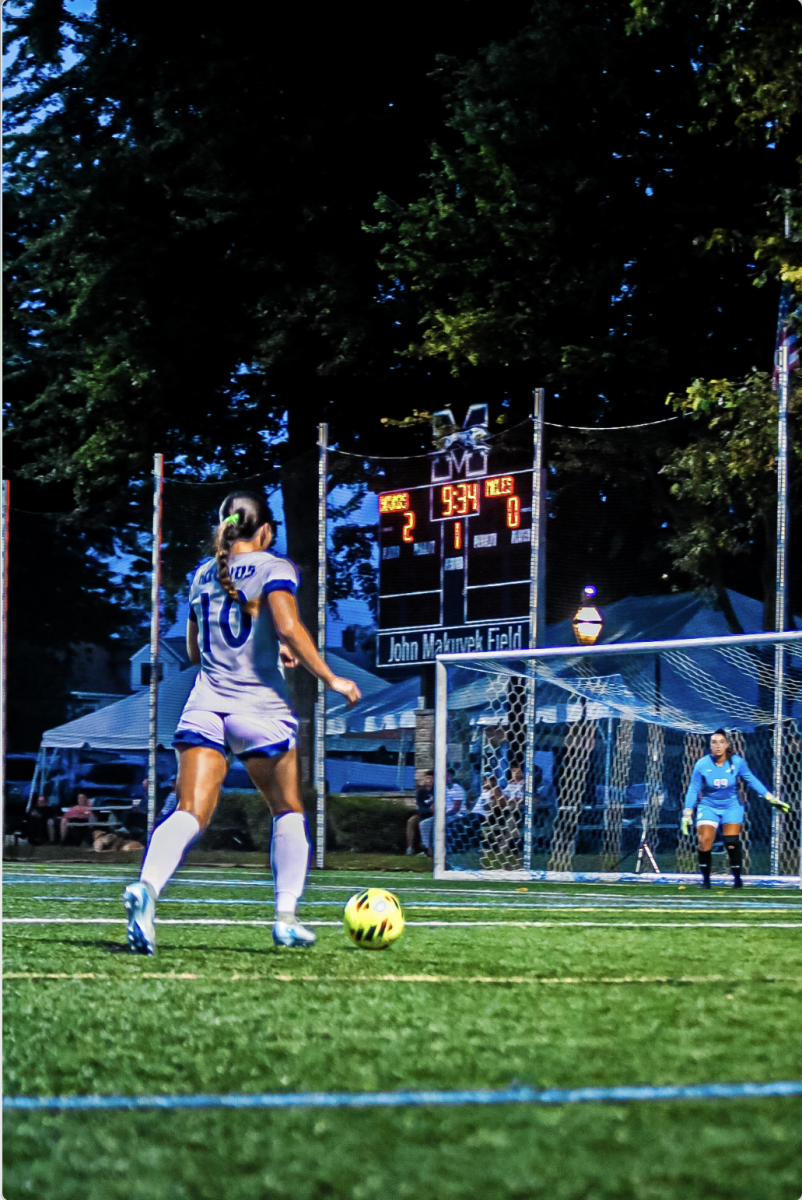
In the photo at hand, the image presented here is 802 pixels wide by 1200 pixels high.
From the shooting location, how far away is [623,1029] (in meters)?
4.52

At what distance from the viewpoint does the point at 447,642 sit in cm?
1762

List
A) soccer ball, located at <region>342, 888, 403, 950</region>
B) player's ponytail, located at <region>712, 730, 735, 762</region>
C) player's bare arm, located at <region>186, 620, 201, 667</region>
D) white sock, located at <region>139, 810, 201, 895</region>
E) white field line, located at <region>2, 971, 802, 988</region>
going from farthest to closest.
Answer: player's ponytail, located at <region>712, 730, 735, 762</region>, player's bare arm, located at <region>186, 620, 201, 667</region>, soccer ball, located at <region>342, 888, 403, 950</region>, white sock, located at <region>139, 810, 201, 895</region>, white field line, located at <region>2, 971, 802, 988</region>

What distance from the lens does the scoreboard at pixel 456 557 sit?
17297 mm

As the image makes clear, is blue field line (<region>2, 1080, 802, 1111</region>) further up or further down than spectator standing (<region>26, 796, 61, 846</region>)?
further up

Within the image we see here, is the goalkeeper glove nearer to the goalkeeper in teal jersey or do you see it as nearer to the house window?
the goalkeeper in teal jersey

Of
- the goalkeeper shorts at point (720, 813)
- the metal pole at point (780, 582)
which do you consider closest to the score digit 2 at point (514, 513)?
the metal pole at point (780, 582)

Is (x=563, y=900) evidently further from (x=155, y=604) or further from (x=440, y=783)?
(x=155, y=604)

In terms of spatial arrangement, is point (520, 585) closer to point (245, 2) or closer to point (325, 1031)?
point (245, 2)

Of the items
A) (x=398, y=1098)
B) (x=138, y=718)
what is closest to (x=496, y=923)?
(x=398, y=1098)

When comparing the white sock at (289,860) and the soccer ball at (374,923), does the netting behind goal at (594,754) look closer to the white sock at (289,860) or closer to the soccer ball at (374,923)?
the white sock at (289,860)

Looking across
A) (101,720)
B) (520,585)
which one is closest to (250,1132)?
(520,585)

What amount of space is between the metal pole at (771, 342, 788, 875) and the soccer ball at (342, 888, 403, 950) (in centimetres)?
879

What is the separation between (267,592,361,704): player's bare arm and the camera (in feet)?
22.5

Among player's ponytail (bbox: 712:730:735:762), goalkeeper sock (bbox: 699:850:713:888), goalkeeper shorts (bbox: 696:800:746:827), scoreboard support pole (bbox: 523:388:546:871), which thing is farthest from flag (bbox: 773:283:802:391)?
goalkeeper sock (bbox: 699:850:713:888)
